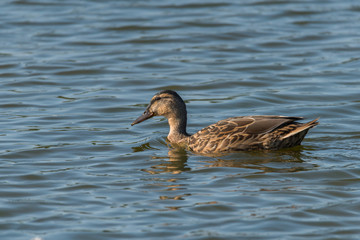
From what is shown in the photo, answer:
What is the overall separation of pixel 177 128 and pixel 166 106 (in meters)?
0.38

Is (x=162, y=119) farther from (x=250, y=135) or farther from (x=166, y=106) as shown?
(x=250, y=135)

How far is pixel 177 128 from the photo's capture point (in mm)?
11656

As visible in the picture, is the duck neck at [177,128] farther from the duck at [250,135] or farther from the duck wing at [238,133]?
the duck wing at [238,133]

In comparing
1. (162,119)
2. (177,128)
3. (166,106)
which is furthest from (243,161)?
(162,119)

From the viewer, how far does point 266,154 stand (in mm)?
10539

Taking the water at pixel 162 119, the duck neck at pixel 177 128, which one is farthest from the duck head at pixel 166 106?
the water at pixel 162 119

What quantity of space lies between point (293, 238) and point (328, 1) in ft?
49.4

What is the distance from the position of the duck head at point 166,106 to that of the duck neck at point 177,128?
31 millimetres

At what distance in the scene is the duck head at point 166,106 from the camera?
11711 millimetres

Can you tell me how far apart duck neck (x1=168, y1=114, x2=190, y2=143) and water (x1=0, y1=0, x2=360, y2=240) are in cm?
22

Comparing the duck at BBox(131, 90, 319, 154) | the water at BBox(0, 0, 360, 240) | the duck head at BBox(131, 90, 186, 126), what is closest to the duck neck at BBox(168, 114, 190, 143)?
the duck head at BBox(131, 90, 186, 126)

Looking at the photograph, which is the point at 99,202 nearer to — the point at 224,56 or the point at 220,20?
the point at 224,56

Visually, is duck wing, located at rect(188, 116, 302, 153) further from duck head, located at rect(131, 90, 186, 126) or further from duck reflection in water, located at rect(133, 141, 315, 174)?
duck head, located at rect(131, 90, 186, 126)

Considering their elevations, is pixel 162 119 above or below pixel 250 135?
below
